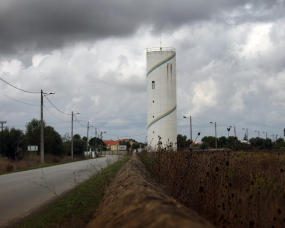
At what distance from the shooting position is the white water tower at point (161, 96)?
39.2 m

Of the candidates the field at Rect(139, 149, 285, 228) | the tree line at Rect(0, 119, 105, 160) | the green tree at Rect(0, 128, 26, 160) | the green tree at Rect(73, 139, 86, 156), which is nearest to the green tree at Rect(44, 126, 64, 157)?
the tree line at Rect(0, 119, 105, 160)

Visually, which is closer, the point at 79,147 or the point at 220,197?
the point at 220,197

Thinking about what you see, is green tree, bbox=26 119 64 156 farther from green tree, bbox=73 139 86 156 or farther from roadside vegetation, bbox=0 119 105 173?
green tree, bbox=73 139 86 156

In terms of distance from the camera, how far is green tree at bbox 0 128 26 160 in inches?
1590

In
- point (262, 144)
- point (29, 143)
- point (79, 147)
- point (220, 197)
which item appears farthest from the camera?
point (79, 147)

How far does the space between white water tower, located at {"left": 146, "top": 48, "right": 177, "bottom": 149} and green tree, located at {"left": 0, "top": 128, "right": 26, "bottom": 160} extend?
1825cm

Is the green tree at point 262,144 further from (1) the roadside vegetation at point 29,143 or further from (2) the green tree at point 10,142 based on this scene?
(2) the green tree at point 10,142

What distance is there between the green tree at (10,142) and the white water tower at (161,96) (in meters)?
18.3

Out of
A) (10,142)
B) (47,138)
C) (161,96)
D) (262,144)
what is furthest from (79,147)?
(262,144)

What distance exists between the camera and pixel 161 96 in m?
40.2

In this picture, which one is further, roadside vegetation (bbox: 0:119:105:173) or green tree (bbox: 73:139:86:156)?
green tree (bbox: 73:139:86:156)

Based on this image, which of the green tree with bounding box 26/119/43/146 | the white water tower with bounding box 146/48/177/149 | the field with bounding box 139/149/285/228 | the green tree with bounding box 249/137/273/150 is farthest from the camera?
the green tree with bounding box 26/119/43/146

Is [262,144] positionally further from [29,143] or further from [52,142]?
[29,143]

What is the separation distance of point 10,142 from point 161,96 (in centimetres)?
2180
